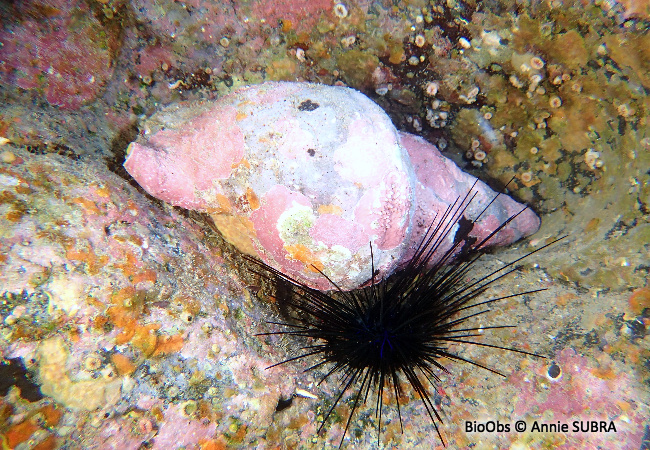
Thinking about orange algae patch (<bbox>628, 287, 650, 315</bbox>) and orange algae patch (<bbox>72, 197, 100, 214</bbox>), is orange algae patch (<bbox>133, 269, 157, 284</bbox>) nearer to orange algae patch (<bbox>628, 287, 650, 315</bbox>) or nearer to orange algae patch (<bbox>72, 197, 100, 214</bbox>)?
orange algae patch (<bbox>72, 197, 100, 214</bbox>)

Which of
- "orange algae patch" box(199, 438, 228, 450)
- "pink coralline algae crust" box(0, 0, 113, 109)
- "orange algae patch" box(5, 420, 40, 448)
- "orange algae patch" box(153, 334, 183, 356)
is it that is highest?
"pink coralline algae crust" box(0, 0, 113, 109)

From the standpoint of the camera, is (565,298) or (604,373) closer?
(604,373)

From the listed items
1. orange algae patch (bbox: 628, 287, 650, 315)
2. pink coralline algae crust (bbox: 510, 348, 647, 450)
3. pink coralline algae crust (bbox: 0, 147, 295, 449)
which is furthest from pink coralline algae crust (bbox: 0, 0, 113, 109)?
orange algae patch (bbox: 628, 287, 650, 315)

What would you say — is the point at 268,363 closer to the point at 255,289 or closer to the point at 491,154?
the point at 255,289

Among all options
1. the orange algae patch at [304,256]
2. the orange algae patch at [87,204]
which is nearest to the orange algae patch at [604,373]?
the orange algae patch at [304,256]

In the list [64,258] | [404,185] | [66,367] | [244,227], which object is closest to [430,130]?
[404,185]

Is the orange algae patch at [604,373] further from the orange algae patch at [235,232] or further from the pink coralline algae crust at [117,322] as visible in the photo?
the orange algae patch at [235,232]

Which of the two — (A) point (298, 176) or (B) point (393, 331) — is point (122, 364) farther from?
(B) point (393, 331)

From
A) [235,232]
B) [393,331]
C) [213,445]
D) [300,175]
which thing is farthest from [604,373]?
[235,232]

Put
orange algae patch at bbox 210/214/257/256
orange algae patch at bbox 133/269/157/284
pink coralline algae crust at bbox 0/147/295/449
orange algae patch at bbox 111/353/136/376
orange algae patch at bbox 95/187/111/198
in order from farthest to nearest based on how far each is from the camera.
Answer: orange algae patch at bbox 210/214/257/256 < orange algae patch at bbox 95/187/111/198 < orange algae patch at bbox 133/269/157/284 < orange algae patch at bbox 111/353/136/376 < pink coralline algae crust at bbox 0/147/295/449
